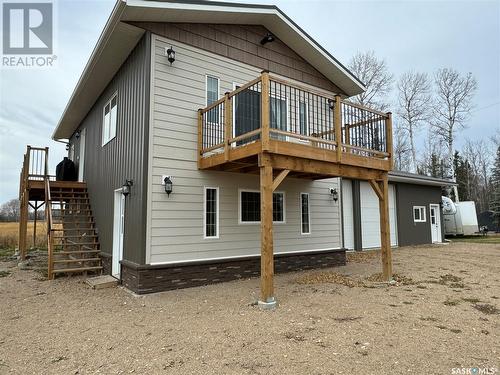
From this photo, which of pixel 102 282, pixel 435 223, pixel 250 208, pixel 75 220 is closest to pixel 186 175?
pixel 250 208

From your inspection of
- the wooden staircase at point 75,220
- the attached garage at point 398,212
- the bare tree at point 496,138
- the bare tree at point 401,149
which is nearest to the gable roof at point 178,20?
the wooden staircase at point 75,220

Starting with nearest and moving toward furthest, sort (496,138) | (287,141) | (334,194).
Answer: (287,141) → (334,194) → (496,138)

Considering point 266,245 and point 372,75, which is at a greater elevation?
point 372,75

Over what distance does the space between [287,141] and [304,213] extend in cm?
356

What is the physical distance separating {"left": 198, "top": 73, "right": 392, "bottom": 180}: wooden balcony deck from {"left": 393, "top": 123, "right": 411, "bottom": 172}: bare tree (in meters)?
23.5

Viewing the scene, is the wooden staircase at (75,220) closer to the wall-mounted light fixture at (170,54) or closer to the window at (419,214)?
the wall-mounted light fixture at (170,54)

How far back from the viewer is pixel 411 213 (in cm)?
1622

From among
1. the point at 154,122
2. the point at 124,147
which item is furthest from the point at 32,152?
the point at 154,122

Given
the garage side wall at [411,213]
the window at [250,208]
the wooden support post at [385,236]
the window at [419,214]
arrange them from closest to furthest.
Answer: the wooden support post at [385,236] → the window at [250,208] → the garage side wall at [411,213] → the window at [419,214]

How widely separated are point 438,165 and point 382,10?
933 inches

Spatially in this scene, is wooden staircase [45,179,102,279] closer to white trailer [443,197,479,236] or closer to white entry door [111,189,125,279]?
white entry door [111,189,125,279]

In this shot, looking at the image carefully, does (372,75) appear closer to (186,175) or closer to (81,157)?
(81,157)
